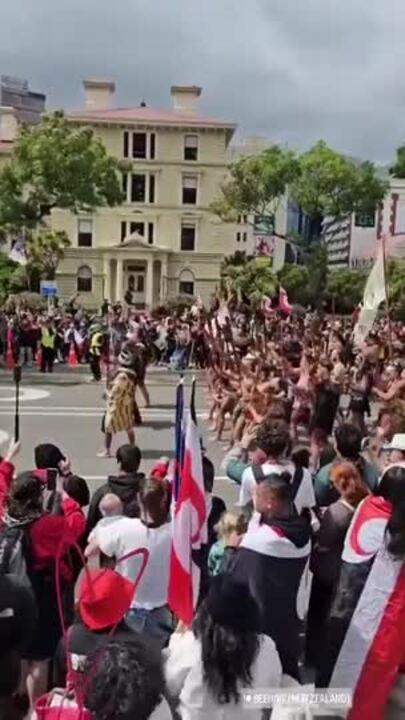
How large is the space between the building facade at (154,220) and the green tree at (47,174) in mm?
42848

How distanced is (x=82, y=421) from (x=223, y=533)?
1141cm

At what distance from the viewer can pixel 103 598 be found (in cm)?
347

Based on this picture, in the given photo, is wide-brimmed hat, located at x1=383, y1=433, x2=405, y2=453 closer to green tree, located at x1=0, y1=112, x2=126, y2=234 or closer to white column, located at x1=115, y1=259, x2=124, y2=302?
green tree, located at x1=0, y1=112, x2=126, y2=234

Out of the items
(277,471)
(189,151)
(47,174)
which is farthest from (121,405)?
(189,151)

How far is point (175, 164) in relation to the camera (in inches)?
2975

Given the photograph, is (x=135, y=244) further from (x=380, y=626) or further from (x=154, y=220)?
(x=380, y=626)

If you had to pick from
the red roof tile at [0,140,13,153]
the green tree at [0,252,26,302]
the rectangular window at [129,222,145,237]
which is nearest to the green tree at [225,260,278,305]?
the green tree at [0,252,26,302]

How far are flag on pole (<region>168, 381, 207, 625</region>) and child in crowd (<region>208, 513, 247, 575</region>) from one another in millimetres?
177

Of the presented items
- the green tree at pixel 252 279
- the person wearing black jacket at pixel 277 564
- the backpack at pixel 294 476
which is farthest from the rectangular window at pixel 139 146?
the person wearing black jacket at pixel 277 564

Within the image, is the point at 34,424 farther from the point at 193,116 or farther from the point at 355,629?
the point at 193,116

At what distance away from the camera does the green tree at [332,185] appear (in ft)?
159

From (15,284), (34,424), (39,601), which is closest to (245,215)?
(15,284)

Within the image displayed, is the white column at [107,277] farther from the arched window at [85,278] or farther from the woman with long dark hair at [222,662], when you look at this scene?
the woman with long dark hair at [222,662]

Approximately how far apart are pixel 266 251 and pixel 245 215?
19330 mm
